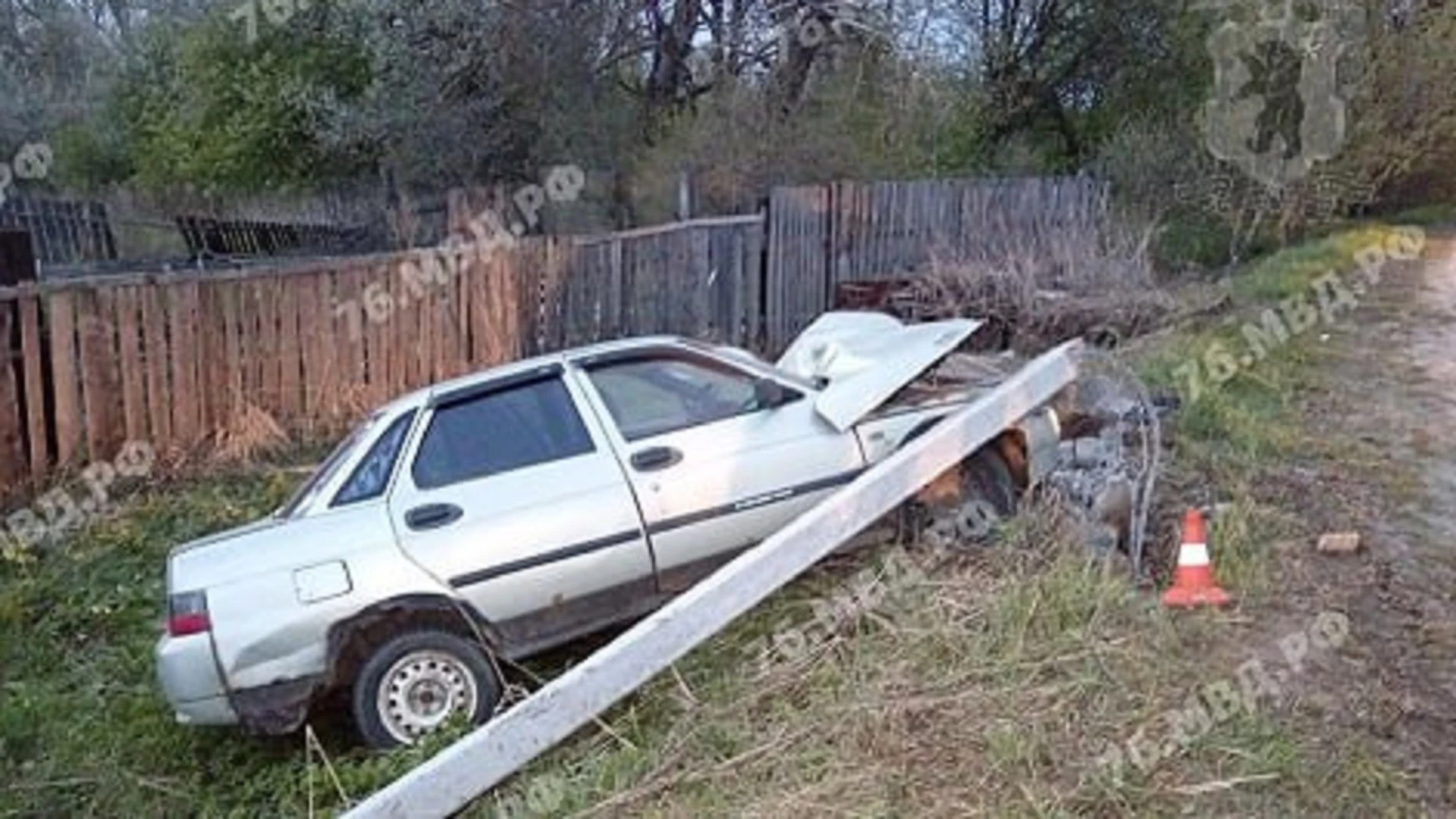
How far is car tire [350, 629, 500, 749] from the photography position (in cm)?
495

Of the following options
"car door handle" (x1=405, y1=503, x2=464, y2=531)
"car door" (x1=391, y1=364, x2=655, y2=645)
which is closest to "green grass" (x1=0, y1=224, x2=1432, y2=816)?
"car door" (x1=391, y1=364, x2=655, y2=645)

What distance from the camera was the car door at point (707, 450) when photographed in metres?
5.41

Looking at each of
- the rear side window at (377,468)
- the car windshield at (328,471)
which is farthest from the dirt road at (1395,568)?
the car windshield at (328,471)

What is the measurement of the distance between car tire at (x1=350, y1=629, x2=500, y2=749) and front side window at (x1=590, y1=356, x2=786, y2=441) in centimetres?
121

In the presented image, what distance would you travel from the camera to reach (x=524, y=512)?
5215 mm

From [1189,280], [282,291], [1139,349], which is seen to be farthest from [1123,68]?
[282,291]

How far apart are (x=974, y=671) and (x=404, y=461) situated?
2581 millimetres

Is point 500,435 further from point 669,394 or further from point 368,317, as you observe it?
point 368,317

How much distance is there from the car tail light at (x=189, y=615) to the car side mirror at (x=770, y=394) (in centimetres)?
253

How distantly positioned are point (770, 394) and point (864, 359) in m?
0.69

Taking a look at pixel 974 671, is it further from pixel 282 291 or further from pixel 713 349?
pixel 282 291

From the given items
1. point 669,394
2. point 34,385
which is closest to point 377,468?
point 669,394

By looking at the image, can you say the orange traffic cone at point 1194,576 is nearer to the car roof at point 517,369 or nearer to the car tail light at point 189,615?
the car roof at point 517,369

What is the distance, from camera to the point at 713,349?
592 cm
